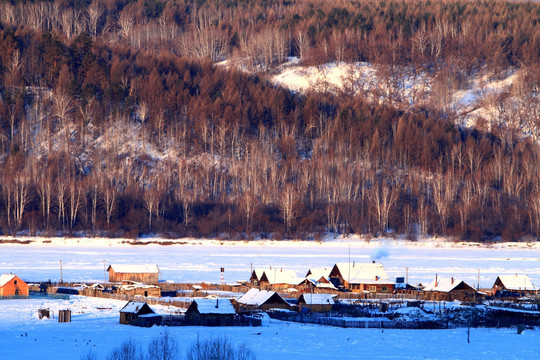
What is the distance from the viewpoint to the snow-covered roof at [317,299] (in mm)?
44647

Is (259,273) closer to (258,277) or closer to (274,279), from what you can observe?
(258,277)

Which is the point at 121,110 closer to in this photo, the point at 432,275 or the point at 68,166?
the point at 68,166

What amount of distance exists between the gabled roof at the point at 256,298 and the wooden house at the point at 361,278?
31.2 feet

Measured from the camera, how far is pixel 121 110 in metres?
103

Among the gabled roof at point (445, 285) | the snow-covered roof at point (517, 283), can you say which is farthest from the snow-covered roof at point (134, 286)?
the snow-covered roof at point (517, 283)

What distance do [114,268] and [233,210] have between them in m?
33.3

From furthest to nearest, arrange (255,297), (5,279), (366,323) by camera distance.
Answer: (5,279) → (255,297) → (366,323)

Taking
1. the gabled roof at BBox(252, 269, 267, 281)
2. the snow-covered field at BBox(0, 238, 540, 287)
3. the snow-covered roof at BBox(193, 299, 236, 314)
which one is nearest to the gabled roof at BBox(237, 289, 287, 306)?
the snow-covered roof at BBox(193, 299, 236, 314)

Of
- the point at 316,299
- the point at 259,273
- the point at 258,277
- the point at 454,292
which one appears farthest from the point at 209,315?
the point at 454,292

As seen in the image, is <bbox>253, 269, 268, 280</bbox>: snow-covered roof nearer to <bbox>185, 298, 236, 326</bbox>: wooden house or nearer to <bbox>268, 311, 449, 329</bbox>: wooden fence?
<bbox>268, 311, 449, 329</bbox>: wooden fence

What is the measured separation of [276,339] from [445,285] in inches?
659

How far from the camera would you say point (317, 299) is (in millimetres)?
44969

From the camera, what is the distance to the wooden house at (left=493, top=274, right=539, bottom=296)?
165 feet

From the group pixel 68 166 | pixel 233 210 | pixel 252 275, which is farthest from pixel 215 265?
pixel 68 166
